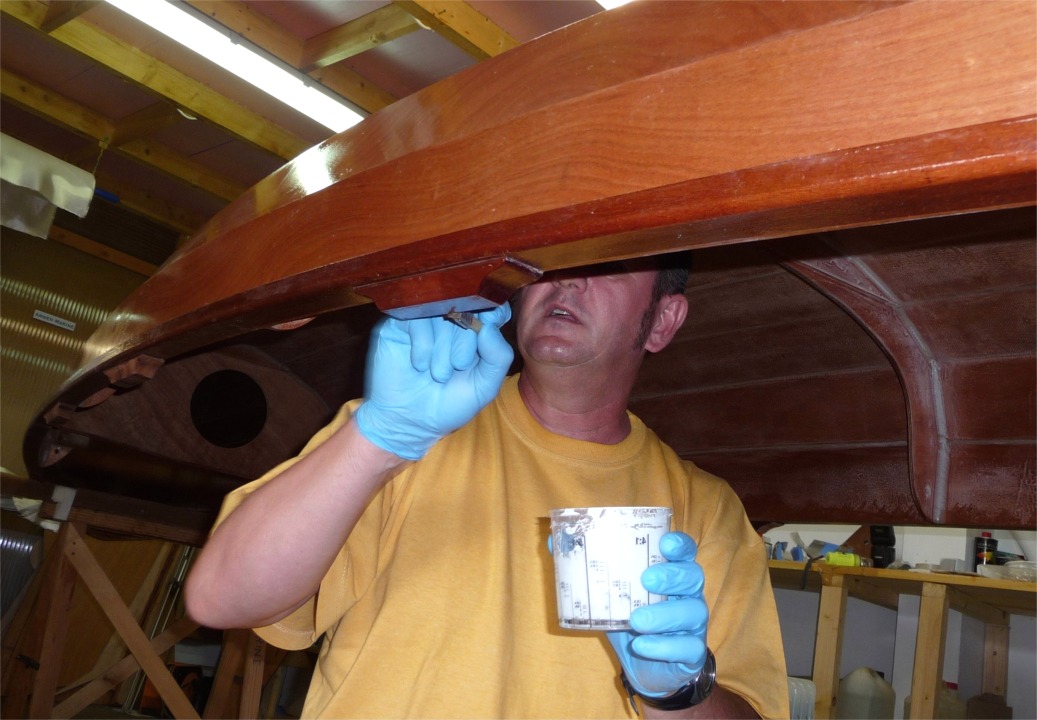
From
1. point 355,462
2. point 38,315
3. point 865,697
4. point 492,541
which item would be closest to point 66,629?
point 492,541

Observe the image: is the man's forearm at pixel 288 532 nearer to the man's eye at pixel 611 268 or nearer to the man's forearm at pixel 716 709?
the man's forearm at pixel 716 709

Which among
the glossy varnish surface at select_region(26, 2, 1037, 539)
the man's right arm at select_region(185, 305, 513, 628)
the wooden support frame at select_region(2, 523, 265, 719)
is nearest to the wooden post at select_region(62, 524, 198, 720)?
the wooden support frame at select_region(2, 523, 265, 719)

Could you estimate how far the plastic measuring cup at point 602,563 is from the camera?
107 centimetres

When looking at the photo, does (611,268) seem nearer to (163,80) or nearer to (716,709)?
(716,709)

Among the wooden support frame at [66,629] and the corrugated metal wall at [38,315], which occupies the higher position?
the corrugated metal wall at [38,315]

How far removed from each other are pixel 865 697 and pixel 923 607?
79 centimetres

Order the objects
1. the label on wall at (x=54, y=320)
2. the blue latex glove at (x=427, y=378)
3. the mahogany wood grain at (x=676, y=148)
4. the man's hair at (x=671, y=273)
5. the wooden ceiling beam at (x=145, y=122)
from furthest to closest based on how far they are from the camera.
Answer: the label on wall at (x=54, y=320)
the wooden ceiling beam at (x=145, y=122)
the man's hair at (x=671, y=273)
the blue latex glove at (x=427, y=378)
the mahogany wood grain at (x=676, y=148)

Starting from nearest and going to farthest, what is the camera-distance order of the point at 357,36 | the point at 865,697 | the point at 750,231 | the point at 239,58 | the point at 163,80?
the point at 750,231
the point at 865,697
the point at 357,36
the point at 239,58
the point at 163,80

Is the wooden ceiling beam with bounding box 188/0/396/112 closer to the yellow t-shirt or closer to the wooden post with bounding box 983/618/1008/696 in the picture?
the yellow t-shirt

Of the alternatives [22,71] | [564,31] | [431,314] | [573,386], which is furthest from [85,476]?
[22,71]

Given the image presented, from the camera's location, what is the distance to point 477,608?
1450 millimetres

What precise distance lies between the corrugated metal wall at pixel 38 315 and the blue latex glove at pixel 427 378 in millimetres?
6494

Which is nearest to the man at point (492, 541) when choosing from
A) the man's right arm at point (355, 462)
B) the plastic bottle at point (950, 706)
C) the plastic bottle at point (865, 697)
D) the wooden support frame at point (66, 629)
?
the man's right arm at point (355, 462)

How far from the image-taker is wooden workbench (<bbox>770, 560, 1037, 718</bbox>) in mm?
3266
